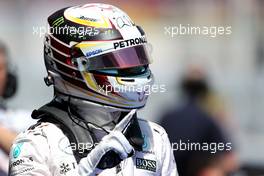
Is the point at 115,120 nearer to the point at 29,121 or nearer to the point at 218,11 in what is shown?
the point at 29,121

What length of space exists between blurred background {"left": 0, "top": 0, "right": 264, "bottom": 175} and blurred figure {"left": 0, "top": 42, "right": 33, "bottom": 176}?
3.07 metres

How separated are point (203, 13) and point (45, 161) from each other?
12.0m

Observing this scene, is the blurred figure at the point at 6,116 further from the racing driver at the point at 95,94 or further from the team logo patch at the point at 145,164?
the team logo patch at the point at 145,164

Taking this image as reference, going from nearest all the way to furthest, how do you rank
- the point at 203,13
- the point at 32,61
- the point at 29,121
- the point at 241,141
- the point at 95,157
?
1. the point at 95,157
2. the point at 29,121
3. the point at 241,141
4. the point at 32,61
5. the point at 203,13

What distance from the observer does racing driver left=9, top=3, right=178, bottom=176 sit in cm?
288

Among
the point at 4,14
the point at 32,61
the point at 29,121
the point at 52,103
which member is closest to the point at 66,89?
the point at 52,103

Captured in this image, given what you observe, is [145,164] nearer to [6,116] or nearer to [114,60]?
[114,60]

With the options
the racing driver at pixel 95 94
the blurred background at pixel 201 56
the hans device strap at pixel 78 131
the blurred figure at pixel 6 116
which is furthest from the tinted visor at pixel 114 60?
the blurred background at pixel 201 56

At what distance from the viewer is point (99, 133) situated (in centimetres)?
296

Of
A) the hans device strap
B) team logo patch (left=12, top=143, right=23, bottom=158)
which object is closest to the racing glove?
the hans device strap

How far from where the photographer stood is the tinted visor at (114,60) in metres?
2.96

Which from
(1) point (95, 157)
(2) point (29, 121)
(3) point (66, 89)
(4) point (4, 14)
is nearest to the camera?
(1) point (95, 157)

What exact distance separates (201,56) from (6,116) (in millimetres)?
6481

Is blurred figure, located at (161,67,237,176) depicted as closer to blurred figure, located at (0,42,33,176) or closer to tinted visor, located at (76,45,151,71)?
blurred figure, located at (0,42,33,176)
